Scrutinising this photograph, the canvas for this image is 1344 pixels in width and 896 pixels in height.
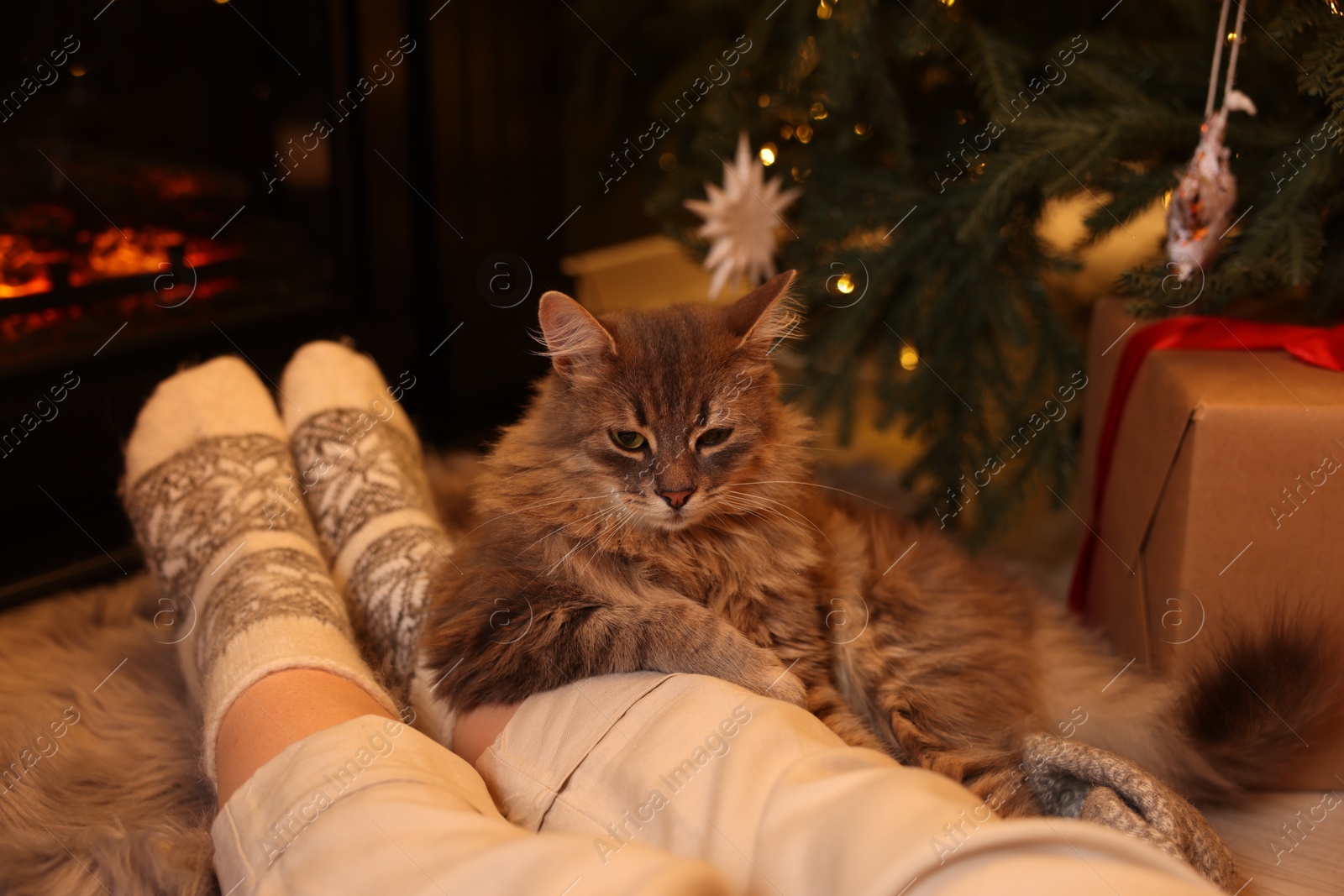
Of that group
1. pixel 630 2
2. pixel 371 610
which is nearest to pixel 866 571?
pixel 371 610

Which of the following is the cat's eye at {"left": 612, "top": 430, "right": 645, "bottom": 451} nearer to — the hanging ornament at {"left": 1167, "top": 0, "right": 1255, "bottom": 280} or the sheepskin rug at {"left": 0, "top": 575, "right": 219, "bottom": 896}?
the sheepskin rug at {"left": 0, "top": 575, "right": 219, "bottom": 896}

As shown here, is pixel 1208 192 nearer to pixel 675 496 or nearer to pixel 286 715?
pixel 675 496

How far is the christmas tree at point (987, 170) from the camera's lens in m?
1.52

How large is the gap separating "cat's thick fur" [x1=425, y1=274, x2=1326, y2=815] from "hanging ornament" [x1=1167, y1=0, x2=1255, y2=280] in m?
0.59

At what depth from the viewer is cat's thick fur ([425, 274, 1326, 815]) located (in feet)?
3.93

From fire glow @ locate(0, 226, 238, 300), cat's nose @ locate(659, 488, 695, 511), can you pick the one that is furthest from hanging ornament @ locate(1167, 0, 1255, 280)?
fire glow @ locate(0, 226, 238, 300)

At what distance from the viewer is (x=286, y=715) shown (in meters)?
1.15

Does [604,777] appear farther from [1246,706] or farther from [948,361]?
[948,361]

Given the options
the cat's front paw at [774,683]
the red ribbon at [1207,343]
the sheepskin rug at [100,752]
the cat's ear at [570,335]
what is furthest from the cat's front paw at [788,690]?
the red ribbon at [1207,343]

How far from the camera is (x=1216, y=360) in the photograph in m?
1.44

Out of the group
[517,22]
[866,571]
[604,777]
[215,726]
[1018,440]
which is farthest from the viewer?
[517,22]

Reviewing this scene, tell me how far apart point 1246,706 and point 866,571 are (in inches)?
19.6

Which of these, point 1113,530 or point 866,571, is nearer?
point 866,571

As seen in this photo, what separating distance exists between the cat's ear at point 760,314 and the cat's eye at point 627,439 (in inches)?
7.1
